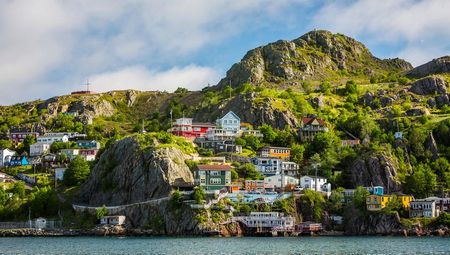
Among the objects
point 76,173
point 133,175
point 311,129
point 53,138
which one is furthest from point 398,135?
point 53,138

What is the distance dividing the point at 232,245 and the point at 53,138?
9082 centimetres

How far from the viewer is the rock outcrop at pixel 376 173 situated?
13175 centimetres

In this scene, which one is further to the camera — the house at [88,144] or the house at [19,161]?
the house at [88,144]

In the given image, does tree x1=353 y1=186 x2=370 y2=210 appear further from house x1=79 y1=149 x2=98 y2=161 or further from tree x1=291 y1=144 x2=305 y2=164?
house x1=79 y1=149 x2=98 y2=161

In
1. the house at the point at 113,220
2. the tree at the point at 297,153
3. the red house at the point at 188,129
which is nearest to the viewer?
the house at the point at 113,220

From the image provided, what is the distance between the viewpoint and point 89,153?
16400cm

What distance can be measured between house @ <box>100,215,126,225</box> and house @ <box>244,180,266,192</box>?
22.7m

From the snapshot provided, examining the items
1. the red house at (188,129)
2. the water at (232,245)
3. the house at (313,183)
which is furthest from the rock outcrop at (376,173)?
the red house at (188,129)

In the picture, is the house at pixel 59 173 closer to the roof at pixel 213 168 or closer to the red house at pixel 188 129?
the red house at pixel 188 129

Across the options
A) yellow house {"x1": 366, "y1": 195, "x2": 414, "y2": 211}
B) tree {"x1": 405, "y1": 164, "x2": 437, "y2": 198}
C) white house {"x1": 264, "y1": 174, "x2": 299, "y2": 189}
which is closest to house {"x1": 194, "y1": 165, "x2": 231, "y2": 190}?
white house {"x1": 264, "y1": 174, "x2": 299, "y2": 189}

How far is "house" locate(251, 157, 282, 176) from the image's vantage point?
141125 millimetres

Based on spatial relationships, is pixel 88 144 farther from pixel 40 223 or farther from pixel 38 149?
pixel 40 223

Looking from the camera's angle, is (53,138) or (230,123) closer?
(230,123)

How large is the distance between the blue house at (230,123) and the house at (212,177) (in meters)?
34.2
